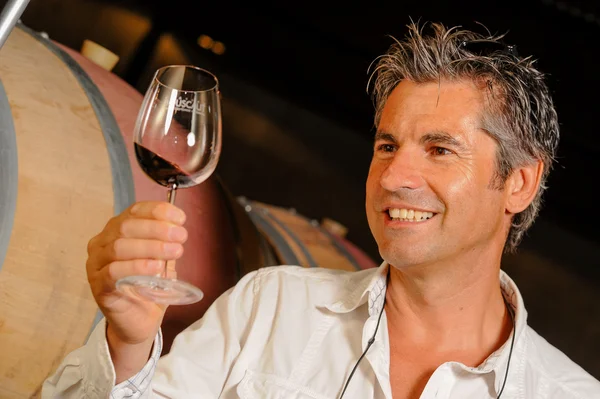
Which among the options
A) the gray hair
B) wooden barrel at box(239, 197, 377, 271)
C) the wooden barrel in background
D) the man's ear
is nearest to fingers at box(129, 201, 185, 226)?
the wooden barrel in background

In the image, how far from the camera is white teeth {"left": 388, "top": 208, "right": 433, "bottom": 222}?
71.8 inches

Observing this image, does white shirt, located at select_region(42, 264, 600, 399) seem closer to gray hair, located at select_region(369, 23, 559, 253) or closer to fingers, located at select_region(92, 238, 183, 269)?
gray hair, located at select_region(369, 23, 559, 253)

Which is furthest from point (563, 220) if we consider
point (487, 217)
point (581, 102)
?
point (487, 217)

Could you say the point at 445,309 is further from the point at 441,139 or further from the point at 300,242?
the point at 300,242

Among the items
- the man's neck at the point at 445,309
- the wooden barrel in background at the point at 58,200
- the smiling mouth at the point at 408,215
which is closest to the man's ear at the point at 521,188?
the man's neck at the point at 445,309

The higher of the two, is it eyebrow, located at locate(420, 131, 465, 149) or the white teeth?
eyebrow, located at locate(420, 131, 465, 149)

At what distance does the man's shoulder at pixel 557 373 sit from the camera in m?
1.90

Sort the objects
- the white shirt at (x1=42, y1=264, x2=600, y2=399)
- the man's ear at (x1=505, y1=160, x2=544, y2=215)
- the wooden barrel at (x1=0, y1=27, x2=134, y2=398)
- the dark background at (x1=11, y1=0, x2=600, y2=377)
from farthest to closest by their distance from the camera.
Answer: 1. the dark background at (x1=11, y1=0, x2=600, y2=377)
2. the man's ear at (x1=505, y1=160, x2=544, y2=215)
3. the white shirt at (x1=42, y1=264, x2=600, y2=399)
4. the wooden barrel at (x1=0, y1=27, x2=134, y2=398)

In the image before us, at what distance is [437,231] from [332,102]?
8.33 ft

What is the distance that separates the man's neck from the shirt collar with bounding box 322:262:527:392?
0.16 feet

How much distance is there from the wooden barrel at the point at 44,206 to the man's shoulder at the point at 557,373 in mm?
1024

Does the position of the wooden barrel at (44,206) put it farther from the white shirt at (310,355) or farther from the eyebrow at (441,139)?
the eyebrow at (441,139)

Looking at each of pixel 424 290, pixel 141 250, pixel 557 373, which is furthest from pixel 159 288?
pixel 557 373

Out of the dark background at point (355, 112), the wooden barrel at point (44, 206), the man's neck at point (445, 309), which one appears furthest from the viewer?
the dark background at point (355, 112)
